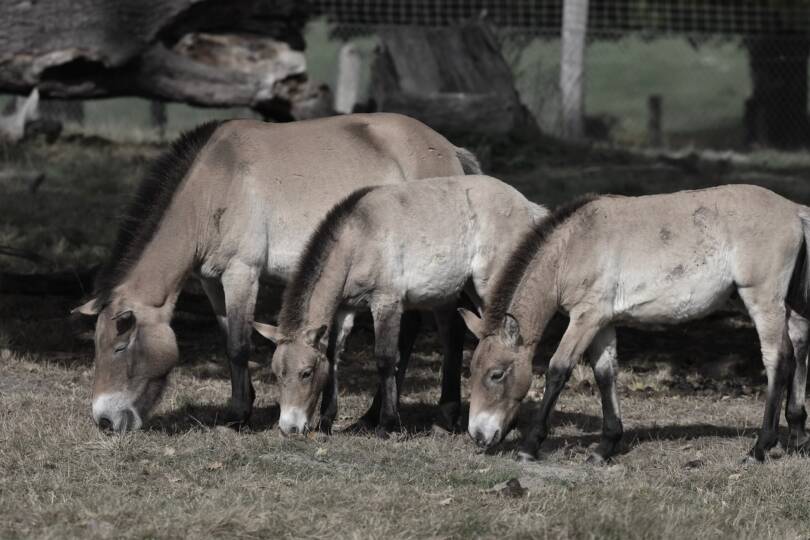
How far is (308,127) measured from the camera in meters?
8.43

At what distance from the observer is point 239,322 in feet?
25.2

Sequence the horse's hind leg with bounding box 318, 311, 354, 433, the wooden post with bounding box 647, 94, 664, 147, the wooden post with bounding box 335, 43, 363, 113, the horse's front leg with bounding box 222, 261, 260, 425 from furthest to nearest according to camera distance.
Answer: the wooden post with bounding box 647, 94, 664, 147
the wooden post with bounding box 335, 43, 363, 113
the horse's front leg with bounding box 222, 261, 260, 425
the horse's hind leg with bounding box 318, 311, 354, 433

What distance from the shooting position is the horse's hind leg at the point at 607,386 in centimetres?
722

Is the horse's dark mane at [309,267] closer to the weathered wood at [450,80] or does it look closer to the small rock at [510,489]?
the small rock at [510,489]

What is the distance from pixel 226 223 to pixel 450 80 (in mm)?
8419

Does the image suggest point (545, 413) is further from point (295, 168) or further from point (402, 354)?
point (295, 168)

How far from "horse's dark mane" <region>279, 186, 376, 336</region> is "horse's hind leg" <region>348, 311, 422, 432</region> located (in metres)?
0.85

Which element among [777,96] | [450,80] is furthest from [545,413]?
[777,96]

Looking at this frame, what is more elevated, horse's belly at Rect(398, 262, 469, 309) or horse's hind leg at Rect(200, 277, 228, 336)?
horse's belly at Rect(398, 262, 469, 309)

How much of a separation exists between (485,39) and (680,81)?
2699 centimetres

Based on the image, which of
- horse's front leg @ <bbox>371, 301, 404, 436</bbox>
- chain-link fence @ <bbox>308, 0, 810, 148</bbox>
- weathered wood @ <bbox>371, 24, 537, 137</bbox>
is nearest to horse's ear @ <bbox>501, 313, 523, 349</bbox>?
horse's front leg @ <bbox>371, 301, 404, 436</bbox>

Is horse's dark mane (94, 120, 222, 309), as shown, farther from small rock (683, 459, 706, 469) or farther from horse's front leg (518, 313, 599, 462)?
small rock (683, 459, 706, 469)

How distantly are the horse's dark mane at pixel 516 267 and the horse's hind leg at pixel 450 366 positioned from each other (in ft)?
3.19

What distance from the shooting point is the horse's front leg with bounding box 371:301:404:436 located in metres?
7.45
